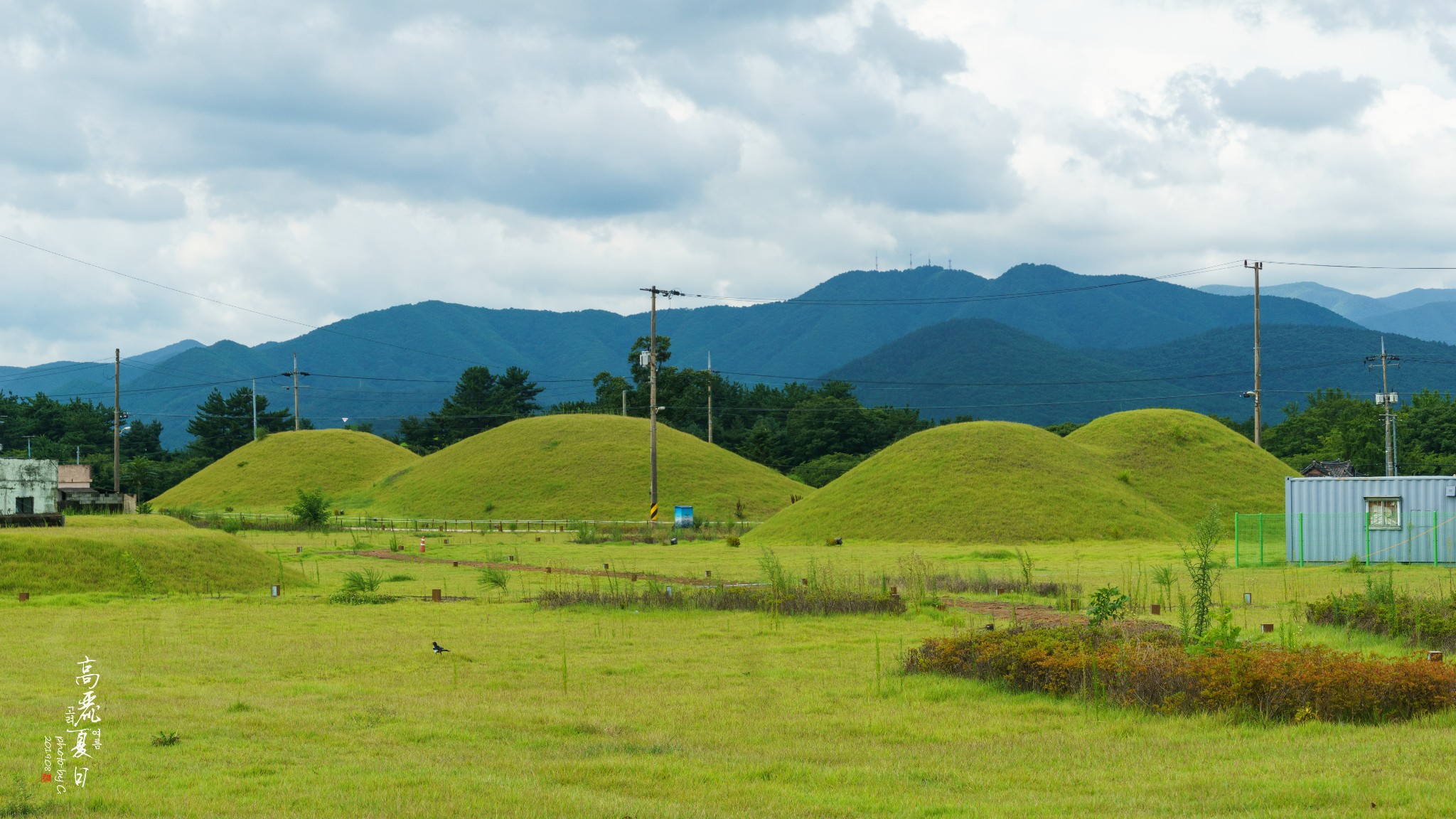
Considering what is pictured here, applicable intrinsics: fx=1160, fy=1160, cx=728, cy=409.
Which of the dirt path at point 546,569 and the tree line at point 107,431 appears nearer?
the dirt path at point 546,569

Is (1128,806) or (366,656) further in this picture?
(366,656)

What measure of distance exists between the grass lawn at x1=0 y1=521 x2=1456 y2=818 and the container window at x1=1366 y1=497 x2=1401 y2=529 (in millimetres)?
19684

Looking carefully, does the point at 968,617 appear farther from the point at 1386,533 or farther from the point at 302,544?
the point at 302,544

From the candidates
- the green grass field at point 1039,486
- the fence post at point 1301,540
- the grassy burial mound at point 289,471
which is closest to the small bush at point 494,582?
the fence post at point 1301,540

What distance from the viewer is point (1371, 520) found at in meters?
37.8

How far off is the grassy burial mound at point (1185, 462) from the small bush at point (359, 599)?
43.9m

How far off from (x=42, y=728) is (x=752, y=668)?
8.76 m

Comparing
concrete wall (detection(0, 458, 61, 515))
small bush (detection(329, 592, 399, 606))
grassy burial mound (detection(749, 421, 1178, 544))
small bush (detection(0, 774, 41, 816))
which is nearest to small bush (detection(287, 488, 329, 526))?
concrete wall (detection(0, 458, 61, 515))

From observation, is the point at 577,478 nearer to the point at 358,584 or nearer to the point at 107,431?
the point at 358,584

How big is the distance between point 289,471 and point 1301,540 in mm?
85456

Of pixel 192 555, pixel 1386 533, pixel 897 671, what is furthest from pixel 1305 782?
pixel 1386 533

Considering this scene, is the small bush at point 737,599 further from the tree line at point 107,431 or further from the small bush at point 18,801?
the tree line at point 107,431

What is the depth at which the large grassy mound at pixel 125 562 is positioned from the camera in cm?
2795

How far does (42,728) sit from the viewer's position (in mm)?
12047
